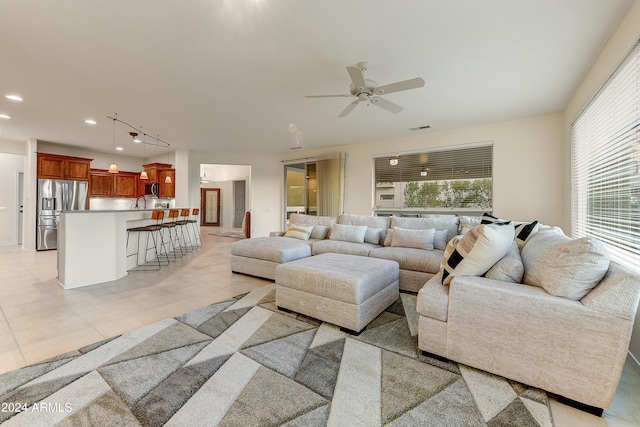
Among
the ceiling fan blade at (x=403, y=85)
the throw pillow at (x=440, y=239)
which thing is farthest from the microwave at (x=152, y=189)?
the throw pillow at (x=440, y=239)

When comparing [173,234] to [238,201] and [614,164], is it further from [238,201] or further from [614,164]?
[614,164]

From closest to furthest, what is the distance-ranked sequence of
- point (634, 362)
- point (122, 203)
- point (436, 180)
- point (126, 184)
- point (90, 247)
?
1. point (634, 362)
2. point (90, 247)
3. point (436, 180)
4. point (126, 184)
5. point (122, 203)

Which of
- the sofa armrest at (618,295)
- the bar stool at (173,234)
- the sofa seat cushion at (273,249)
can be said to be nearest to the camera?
the sofa armrest at (618,295)

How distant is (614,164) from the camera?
7.97 feet

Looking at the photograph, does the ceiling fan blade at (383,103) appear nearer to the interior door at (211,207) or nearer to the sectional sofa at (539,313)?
the sectional sofa at (539,313)

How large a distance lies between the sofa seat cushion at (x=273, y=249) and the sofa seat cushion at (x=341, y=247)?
155mm

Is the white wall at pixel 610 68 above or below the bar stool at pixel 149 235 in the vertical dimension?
above

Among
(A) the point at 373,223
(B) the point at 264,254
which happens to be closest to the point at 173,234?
(B) the point at 264,254

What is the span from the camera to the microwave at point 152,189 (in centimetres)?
778

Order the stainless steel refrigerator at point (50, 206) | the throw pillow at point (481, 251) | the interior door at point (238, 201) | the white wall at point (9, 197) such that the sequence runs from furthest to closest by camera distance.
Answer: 1. the interior door at point (238, 201)
2. the white wall at point (9, 197)
3. the stainless steel refrigerator at point (50, 206)
4. the throw pillow at point (481, 251)

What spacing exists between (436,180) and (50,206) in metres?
8.98

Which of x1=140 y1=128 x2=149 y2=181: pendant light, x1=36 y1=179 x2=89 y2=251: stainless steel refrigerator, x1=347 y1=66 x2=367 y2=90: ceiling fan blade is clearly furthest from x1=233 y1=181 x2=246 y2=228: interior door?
x1=347 y1=66 x2=367 y2=90: ceiling fan blade

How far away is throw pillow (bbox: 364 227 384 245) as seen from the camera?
4492 mm

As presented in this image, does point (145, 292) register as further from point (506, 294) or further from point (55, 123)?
point (55, 123)
